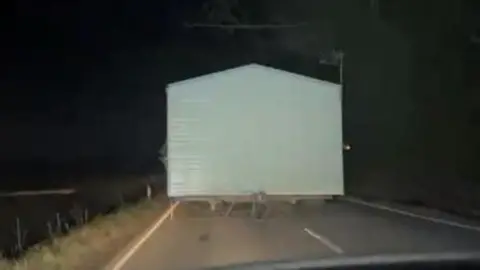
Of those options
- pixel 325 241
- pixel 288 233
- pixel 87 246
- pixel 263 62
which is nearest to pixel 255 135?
pixel 263 62

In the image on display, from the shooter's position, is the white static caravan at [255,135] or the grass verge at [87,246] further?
the white static caravan at [255,135]

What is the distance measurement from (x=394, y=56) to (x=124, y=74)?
1.29 meters

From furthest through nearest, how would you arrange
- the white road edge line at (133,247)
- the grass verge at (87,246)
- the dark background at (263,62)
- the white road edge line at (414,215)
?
1. the dark background at (263,62)
2. the white road edge line at (414,215)
3. the grass verge at (87,246)
4. the white road edge line at (133,247)

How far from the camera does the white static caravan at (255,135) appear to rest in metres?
3.76

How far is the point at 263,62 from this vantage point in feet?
13.5

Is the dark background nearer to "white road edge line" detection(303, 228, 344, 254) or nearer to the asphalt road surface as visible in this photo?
the asphalt road surface

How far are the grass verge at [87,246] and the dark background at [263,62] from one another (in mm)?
716

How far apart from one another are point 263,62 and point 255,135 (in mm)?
472

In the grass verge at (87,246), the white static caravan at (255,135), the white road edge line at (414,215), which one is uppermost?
the white static caravan at (255,135)

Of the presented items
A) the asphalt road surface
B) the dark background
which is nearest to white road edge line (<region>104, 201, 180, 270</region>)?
the asphalt road surface

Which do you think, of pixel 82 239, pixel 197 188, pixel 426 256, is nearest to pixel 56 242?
pixel 82 239

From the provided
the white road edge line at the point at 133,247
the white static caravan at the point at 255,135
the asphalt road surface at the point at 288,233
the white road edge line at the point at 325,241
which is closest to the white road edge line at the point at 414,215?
the asphalt road surface at the point at 288,233

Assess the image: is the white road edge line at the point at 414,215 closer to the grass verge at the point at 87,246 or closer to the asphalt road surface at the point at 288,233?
the asphalt road surface at the point at 288,233

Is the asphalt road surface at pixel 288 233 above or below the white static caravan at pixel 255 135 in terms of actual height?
below
